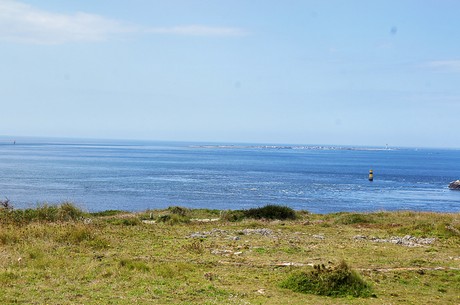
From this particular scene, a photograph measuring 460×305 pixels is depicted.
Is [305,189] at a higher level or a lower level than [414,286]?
lower

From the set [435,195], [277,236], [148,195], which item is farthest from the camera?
[435,195]

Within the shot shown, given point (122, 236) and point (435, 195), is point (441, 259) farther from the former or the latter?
point (435, 195)

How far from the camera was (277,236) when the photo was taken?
27.5 meters

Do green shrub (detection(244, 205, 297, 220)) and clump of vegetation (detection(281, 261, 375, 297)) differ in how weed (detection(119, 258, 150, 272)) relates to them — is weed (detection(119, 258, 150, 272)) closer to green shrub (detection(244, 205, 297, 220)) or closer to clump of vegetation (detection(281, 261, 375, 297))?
clump of vegetation (detection(281, 261, 375, 297))

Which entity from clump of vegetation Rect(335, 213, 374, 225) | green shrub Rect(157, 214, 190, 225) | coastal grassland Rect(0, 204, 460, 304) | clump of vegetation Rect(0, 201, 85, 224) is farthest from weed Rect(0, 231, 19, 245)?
clump of vegetation Rect(335, 213, 374, 225)

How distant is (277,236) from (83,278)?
44.7ft

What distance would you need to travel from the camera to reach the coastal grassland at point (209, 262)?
1457cm

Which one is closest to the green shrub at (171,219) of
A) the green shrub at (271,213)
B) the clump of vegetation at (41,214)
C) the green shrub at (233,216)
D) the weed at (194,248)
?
the green shrub at (233,216)

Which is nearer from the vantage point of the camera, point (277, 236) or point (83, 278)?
point (83, 278)

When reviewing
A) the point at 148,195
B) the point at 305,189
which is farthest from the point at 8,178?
the point at 305,189

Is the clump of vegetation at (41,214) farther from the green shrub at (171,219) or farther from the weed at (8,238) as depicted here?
the green shrub at (171,219)

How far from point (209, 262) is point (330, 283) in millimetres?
5272

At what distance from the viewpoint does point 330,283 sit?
15641mm

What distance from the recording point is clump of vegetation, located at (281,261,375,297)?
1536cm
